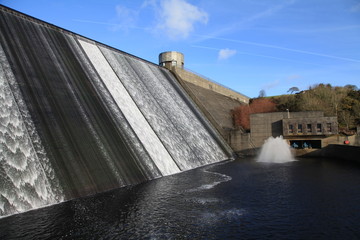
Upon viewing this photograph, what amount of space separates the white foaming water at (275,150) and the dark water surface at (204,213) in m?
14.3

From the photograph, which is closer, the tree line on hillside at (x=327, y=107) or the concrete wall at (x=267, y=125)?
the concrete wall at (x=267, y=125)

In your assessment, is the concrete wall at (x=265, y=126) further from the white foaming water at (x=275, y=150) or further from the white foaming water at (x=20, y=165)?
the white foaming water at (x=20, y=165)

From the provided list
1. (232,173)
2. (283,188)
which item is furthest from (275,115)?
(283,188)

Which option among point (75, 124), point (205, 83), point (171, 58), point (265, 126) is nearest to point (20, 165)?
point (75, 124)

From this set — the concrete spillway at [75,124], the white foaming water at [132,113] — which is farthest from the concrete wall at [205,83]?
the white foaming water at [132,113]

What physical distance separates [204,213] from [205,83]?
37316mm

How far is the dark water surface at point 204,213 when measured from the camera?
8.71 m

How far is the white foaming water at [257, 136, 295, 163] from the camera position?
30422 millimetres

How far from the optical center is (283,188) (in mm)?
14734

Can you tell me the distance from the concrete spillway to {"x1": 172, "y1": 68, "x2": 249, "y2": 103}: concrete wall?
1166 centimetres

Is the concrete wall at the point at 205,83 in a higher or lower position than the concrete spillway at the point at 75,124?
higher

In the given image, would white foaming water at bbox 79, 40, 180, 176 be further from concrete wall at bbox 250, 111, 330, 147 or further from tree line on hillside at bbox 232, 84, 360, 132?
tree line on hillside at bbox 232, 84, 360, 132

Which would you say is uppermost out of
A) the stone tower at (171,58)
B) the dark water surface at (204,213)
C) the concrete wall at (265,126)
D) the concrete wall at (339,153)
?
the stone tower at (171,58)

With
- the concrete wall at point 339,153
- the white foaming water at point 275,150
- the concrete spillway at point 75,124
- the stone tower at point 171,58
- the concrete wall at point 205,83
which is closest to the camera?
the concrete spillway at point 75,124
